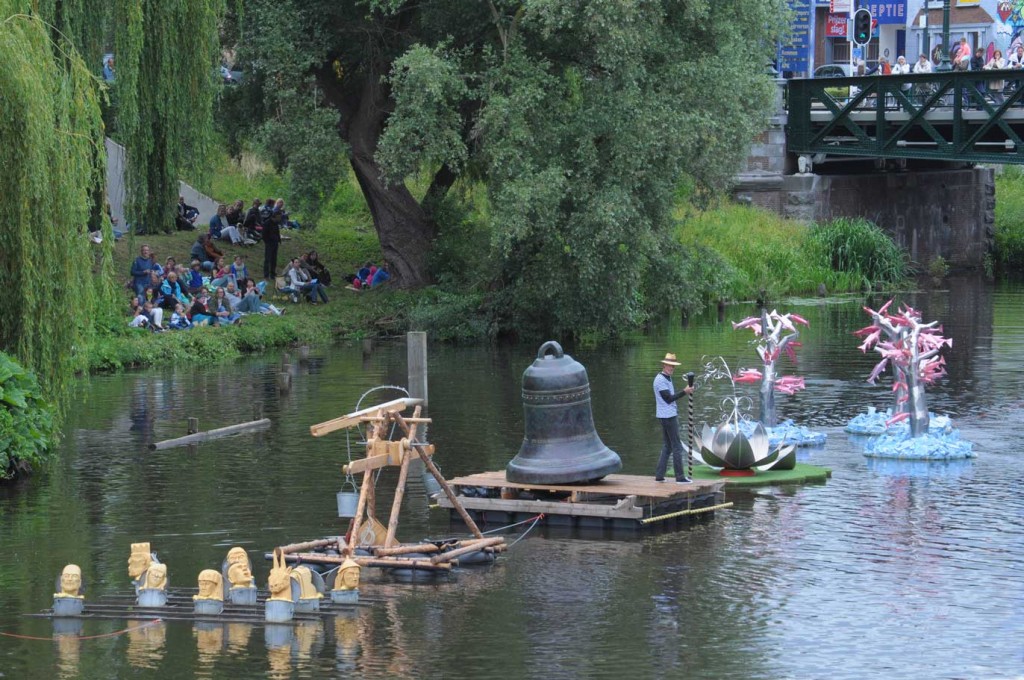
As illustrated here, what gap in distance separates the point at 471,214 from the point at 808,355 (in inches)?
509

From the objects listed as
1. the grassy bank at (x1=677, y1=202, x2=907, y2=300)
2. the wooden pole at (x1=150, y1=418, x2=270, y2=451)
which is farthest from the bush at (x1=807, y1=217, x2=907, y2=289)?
the wooden pole at (x1=150, y1=418, x2=270, y2=451)

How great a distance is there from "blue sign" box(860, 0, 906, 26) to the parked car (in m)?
2.78

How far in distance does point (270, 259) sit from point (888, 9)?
35.9 meters

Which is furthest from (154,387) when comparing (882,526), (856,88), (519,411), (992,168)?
(992,168)

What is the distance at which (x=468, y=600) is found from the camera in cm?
1655

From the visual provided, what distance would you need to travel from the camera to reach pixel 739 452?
76.1 ft

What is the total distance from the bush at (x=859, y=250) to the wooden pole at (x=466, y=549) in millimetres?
40539

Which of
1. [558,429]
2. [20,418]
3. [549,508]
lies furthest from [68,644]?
[20,418]

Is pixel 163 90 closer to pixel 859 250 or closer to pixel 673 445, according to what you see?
pixel 673 445

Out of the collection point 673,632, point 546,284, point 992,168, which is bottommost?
point 673,632

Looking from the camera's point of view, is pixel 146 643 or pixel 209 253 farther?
pixel 209 253

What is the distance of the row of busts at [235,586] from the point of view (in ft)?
51.2

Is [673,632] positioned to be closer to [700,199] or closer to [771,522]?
[771,522]

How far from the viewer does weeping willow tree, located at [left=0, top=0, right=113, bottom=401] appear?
21.9 m
